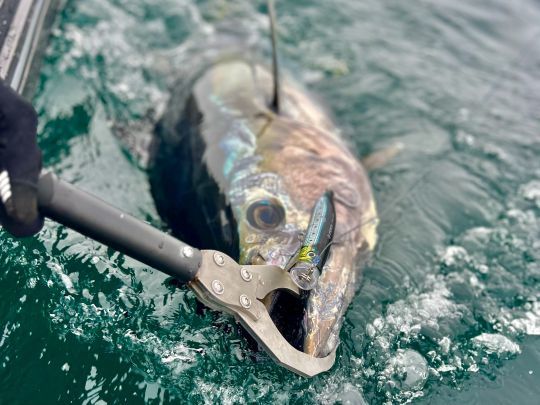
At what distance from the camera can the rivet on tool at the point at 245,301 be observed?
223 cm

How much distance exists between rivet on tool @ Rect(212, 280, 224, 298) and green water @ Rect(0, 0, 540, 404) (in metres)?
0.45

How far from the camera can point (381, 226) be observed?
3590 mm

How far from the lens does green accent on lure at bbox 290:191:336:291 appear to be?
2.45 m

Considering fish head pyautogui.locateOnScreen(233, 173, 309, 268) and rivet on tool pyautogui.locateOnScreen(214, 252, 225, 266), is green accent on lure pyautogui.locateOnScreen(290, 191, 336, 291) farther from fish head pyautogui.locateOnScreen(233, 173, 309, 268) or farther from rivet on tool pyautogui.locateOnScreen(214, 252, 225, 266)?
rivet on tool pyautogui.locateOnScreen(214, 252, 225, 266)

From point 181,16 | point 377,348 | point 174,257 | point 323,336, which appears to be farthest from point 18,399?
point 181,16

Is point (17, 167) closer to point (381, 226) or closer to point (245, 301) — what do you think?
point (245, 301)

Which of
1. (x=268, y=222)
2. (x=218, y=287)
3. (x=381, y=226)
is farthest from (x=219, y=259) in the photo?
(x=381, y=226)

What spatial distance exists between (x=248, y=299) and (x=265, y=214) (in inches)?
30.9

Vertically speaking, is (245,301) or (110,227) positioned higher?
(110,227)

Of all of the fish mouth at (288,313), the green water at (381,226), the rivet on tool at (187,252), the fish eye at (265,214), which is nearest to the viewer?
the rivet on tool at (187,252)

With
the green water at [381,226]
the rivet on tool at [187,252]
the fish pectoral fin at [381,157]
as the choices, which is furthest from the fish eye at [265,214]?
the fish pectoral fin at [381,157]

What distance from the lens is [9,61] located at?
10.5 ft

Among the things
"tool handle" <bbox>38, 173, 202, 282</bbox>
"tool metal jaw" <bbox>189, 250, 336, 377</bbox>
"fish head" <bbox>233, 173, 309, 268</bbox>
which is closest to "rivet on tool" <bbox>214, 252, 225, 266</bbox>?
"tool metal jaw" <bbox>189, 250, 336, 377</bbox>

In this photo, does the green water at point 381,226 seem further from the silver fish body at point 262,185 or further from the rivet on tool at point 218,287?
the rivet on tool at point 218,287
